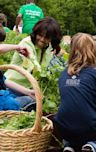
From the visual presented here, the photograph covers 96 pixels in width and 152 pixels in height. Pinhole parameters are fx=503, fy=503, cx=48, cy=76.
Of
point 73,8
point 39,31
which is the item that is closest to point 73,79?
point 39,31

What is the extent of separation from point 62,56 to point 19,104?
3.41ft

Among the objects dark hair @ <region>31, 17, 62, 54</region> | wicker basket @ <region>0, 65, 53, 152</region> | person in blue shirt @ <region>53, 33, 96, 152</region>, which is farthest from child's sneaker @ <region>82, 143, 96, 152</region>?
dark hair @ <region>31, 17, 62, 54</region>

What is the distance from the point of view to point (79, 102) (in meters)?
3.58

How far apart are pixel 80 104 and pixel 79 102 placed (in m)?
0.02

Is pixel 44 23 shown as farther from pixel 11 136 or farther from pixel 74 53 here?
pixel 11 136

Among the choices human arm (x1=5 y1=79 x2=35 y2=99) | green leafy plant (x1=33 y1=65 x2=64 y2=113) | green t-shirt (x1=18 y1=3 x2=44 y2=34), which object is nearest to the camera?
green leafy plant (x1=33 y1=65 x2=64 y2=113)

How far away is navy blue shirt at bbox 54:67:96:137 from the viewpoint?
11.7ft

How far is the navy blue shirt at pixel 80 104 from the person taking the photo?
3.57m

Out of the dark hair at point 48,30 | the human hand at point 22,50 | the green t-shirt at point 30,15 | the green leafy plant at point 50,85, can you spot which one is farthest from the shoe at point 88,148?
the green t-shirt at point 30,15

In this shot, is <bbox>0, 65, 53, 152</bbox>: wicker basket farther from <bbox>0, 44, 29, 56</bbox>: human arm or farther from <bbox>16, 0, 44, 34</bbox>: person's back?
<bbox>16, 0, 44, 34</bbox>: person's back

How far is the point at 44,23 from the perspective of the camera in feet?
15.8

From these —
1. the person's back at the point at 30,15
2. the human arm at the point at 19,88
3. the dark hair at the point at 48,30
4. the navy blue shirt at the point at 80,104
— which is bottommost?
the person's back at the point at 30,15

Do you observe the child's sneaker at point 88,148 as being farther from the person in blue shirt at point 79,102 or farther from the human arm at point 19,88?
the human arm at point 19,88

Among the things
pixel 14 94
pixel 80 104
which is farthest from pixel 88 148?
pixel 14 94
